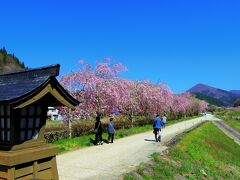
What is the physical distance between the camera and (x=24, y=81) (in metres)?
8.40

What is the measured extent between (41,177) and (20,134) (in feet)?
3.79

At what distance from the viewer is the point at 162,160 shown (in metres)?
18.5

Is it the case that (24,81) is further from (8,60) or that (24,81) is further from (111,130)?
(8,60)

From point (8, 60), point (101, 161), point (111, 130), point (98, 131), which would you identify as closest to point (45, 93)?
point (101, 161)

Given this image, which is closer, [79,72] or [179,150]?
A: [179,150]

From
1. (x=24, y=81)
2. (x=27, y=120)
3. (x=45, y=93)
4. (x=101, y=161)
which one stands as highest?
(x=24, y=81)

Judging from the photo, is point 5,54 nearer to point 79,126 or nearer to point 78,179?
point 79,126

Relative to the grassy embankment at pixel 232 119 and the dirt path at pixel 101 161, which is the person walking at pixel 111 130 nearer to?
the dirt path at pixel 101 161

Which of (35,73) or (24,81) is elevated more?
(35,73)

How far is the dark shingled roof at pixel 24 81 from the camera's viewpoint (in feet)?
25.9

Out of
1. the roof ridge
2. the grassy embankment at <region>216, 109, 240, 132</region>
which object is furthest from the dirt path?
the grassy embankment at <region>216, 109, 240, 132</region>

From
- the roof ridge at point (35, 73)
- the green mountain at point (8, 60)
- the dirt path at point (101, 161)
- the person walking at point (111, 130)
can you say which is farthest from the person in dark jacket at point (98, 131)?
the green mountain at point (8, 60)

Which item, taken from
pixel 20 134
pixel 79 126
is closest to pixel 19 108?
pixel 20 134

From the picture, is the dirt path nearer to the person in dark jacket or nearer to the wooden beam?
the person in dark jacket
